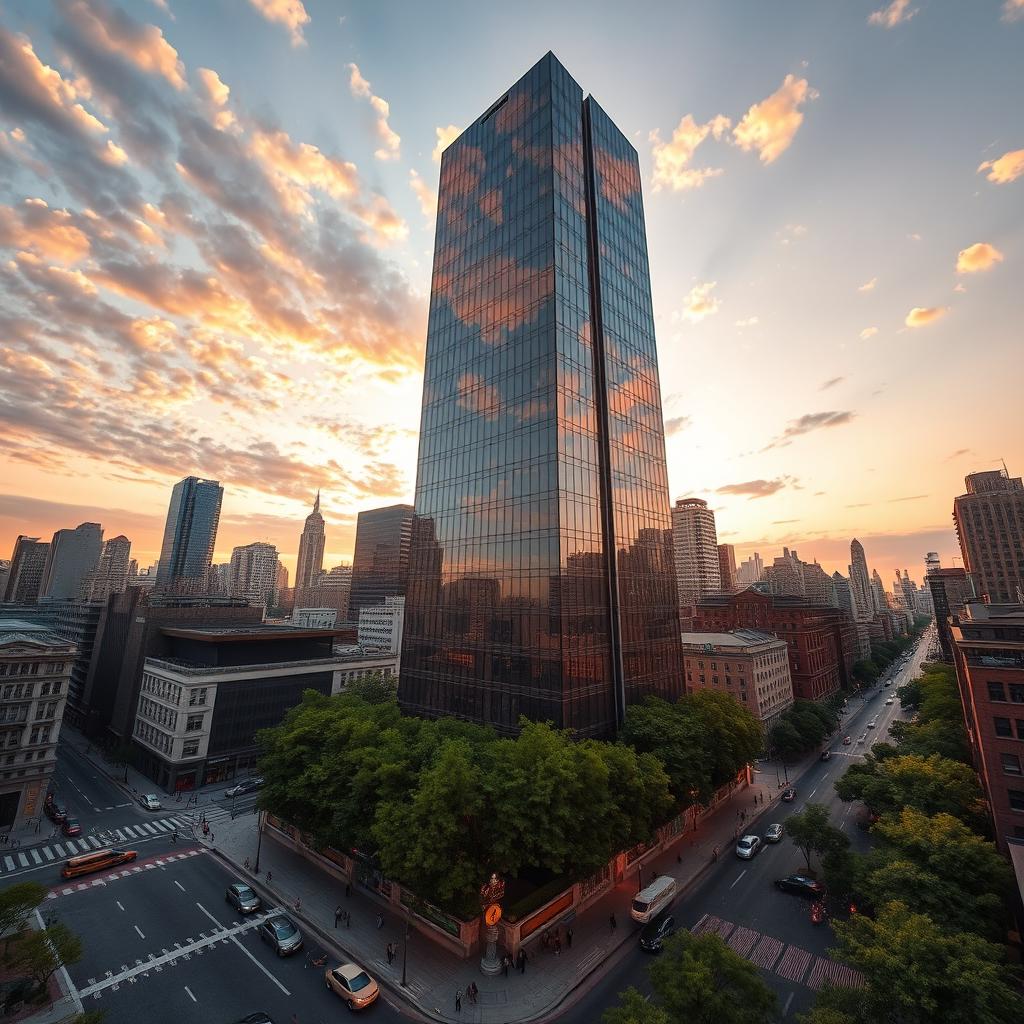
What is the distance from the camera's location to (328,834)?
1534 inches

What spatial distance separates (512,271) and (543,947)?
65237 mm

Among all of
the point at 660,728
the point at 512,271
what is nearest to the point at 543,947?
the point at 660,728

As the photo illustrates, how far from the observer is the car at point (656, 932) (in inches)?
1379

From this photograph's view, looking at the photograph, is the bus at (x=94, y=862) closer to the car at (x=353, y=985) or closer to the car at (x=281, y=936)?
the car at (x=281, y=936)

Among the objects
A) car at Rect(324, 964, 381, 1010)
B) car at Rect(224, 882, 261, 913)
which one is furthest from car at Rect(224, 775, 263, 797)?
car at Rect(324, 964, 381, 1010)

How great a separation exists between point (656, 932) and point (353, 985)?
2150 cm

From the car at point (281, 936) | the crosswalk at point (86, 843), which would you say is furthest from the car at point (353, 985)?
the crosswalk at point (86, 843)

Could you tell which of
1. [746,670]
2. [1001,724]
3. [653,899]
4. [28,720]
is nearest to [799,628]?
[746,670]

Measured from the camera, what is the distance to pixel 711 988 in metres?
21.7

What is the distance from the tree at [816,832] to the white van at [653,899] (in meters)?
12.8

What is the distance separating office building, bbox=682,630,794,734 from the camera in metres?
89.9

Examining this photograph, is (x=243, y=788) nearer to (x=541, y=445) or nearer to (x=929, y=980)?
(x=541, y=445)

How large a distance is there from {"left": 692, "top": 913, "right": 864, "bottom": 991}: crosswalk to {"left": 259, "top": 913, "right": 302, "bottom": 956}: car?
28.6m

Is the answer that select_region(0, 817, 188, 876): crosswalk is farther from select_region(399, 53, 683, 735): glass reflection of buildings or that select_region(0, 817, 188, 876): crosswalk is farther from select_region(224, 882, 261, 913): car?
select_region(399, 53, 683, 735): glass reflection of buildings
